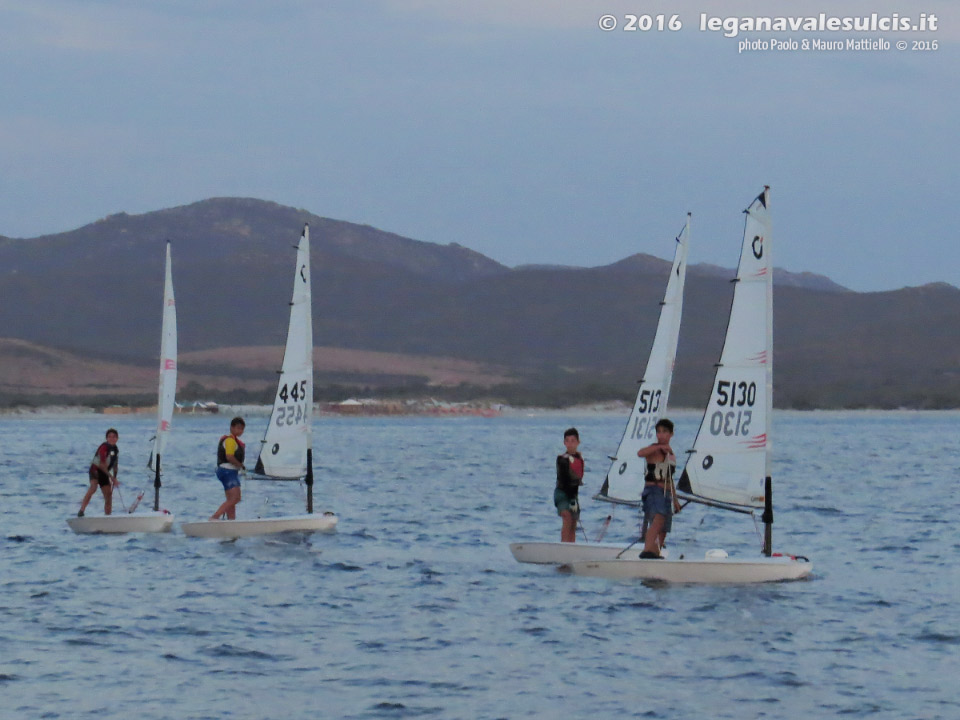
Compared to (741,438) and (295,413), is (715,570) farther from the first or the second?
(295,413)

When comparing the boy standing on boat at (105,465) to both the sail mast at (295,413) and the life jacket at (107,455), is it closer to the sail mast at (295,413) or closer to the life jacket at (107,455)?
the life jacket at (107,455)

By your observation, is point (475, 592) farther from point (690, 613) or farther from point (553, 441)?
point (553, 441)

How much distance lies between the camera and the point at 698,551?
29.8 meters

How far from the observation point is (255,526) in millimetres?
29719

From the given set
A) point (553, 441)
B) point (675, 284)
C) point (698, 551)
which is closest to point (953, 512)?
point (698, 551)

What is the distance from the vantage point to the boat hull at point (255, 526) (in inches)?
1171

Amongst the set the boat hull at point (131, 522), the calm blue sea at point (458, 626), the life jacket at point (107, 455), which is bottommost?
the calm blue sea at point (458, 626)

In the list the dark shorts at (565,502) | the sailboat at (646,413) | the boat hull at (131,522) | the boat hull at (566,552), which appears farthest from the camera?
the boat hull at (131,522)

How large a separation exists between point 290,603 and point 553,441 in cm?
8517

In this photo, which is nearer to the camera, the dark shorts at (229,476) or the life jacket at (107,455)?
the dark shorts at (229,476)

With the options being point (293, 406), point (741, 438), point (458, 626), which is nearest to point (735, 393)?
point (741, 438)

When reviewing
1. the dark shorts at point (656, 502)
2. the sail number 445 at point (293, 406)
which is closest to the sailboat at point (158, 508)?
the sail number 445 at point (293, 406)

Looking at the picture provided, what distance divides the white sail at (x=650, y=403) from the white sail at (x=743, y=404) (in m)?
3.97

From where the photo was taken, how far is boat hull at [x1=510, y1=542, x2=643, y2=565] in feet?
80.8
